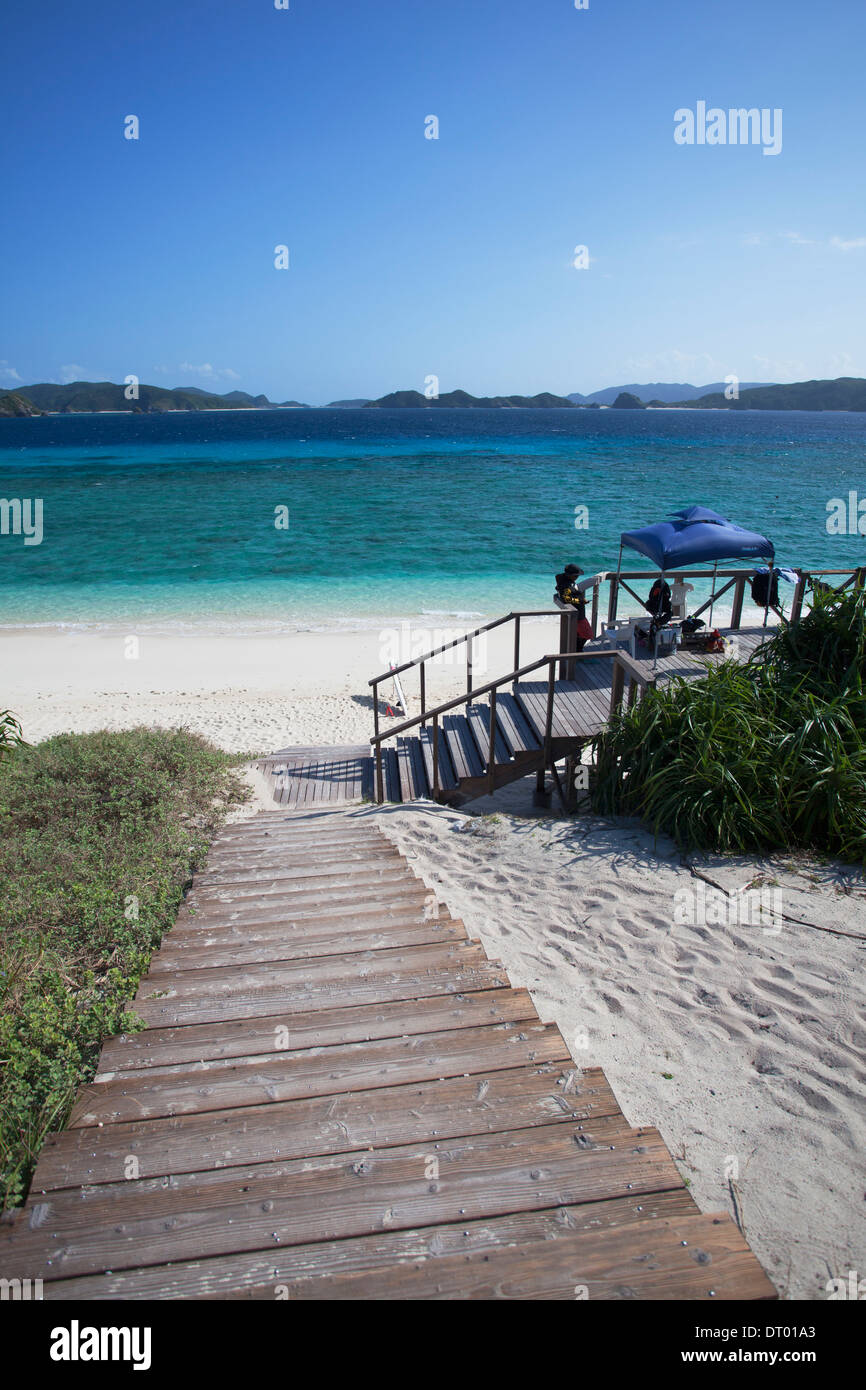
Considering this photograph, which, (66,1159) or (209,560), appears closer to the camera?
(66,1159)

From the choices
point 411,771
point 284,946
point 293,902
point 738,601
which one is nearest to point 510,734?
point 411,771

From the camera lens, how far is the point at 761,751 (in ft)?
18.9

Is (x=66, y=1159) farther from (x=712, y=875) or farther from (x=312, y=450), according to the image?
(x=312, y=450)

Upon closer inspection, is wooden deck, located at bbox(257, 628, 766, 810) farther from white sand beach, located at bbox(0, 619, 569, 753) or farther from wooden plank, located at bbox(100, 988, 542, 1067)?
wooden plank, located at bbox(100, 988, 542, 1067)

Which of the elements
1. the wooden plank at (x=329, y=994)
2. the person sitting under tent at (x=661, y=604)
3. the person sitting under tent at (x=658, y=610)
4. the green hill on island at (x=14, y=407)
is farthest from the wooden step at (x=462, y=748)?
the green hill on island at (x=14, y=407)

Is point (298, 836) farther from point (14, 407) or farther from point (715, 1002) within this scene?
point (14, 407)

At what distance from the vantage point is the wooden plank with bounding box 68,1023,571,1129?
2652mm

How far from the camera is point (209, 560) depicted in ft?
82.2

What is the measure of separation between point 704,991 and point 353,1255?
272 cm

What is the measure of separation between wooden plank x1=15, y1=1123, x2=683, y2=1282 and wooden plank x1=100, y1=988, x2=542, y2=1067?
71cm
